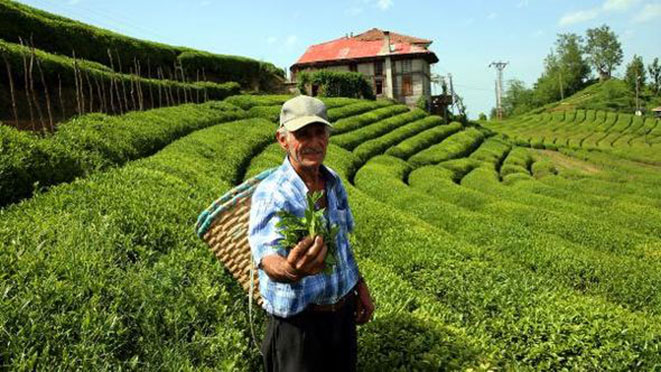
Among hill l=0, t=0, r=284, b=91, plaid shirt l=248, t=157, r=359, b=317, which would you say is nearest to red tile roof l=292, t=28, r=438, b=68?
hill l=0, t=0, r=284, b=91

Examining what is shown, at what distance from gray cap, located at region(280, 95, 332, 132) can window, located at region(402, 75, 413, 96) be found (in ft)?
167

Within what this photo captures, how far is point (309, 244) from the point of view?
270 cm

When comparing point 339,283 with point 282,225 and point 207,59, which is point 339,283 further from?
point 207,59

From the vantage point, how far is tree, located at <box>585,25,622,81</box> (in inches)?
4427

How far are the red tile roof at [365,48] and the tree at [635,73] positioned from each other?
50602 millimetres

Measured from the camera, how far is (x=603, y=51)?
113 m

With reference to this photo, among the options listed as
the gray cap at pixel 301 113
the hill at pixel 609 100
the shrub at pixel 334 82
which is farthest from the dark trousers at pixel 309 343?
the hill at pixel 609 100

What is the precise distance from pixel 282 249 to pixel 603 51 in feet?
432

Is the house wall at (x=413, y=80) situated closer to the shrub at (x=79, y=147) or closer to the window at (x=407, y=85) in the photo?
the window at (x=407, y=85)

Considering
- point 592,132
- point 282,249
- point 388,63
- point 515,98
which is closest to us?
point 282,249

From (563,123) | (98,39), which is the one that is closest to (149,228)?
(98,39)

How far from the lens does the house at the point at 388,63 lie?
52250mm

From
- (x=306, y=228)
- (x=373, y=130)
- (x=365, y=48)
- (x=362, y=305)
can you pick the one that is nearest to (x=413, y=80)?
(x=365, y=48)

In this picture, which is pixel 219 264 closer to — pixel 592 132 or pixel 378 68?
pixel 378 68
